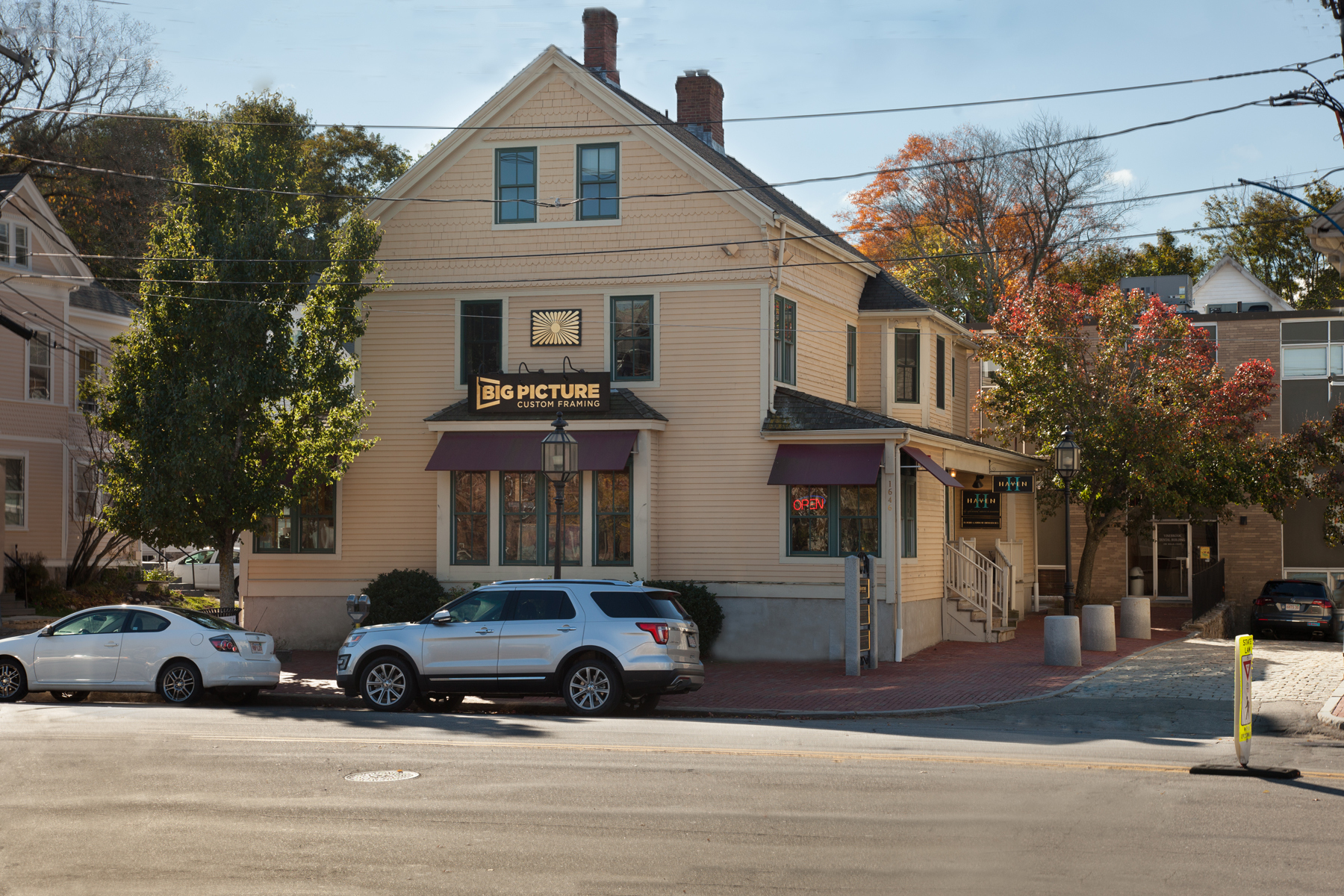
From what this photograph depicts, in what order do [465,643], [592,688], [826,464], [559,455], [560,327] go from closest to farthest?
[592,688] < [465,643] < [559,455] < [826,464] < [560,327]

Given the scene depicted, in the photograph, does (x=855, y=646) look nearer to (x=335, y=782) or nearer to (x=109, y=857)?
(x=335, y=782)

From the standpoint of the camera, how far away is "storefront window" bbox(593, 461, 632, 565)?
23.4 metres

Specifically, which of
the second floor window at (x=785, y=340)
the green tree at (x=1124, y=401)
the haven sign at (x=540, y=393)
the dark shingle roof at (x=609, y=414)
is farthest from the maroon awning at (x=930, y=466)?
the green tree at (x=1124, y=401)

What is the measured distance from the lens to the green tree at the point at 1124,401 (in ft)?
89.0

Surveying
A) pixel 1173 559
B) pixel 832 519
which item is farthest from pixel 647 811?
pixel 1173 559

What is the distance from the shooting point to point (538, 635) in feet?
53.9

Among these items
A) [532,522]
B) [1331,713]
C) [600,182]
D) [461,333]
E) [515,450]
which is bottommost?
[1331,713]

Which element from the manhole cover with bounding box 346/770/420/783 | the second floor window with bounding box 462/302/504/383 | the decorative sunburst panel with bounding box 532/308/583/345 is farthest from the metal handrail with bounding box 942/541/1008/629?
the manhole cover with bounding box 346/770/420/783

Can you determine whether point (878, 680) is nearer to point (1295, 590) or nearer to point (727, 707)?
point (727, 707)

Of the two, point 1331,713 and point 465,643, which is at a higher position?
point 465,643

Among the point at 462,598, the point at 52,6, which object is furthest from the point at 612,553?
the point at 52,6

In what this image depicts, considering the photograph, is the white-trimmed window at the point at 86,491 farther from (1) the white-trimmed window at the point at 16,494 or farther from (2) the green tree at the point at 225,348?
(2) the green tree at the point at 225,348

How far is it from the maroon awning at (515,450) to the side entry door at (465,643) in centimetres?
602

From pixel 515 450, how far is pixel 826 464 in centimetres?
559
